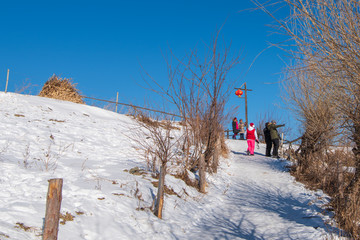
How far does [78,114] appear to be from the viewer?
43.7 ft

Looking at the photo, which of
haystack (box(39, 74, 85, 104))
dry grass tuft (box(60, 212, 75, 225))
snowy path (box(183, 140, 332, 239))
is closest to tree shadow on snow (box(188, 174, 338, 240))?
snowy path (box(183, 140, 332, 239))

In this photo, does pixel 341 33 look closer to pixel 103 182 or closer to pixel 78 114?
pixel 103 182

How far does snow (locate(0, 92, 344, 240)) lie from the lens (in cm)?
438

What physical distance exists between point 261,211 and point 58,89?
13278 millimetres

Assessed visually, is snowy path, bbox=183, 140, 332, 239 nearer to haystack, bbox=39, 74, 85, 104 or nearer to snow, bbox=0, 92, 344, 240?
snow, bbox=0, 92, 344, 240

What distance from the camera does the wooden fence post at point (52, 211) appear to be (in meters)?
3.45

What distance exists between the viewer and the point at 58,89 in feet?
53.4

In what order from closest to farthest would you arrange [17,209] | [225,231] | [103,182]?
[17,209] < [225,231] < [103,182]

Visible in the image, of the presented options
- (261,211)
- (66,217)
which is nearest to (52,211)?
(66,217)

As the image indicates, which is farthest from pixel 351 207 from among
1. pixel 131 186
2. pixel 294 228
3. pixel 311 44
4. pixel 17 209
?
pixel 17 209

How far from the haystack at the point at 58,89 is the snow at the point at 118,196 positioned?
5433mm

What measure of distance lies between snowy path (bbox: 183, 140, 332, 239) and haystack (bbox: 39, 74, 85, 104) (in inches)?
400

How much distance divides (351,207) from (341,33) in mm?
3160

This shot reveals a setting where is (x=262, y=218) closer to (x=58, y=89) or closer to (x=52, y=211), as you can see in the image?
(x=52, y=211)
